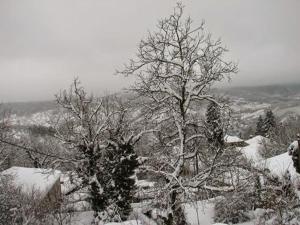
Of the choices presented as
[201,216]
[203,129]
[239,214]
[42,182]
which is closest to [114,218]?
[201,216]

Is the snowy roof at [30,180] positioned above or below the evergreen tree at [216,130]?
below

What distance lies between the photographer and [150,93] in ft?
51.4

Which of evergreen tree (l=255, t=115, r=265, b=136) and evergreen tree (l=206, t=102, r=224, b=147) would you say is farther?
evergreen tree (l=255, t=115, r=265, b=136)

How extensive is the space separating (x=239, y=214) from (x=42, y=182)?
22.1 meters

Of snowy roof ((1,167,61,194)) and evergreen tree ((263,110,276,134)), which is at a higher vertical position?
snowy roof ((1,167,61,194))

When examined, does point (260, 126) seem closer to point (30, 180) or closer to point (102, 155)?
Result: point (30, 180)

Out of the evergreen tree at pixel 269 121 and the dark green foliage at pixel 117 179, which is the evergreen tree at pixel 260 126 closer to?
the evergreen tree at pixel 269 121

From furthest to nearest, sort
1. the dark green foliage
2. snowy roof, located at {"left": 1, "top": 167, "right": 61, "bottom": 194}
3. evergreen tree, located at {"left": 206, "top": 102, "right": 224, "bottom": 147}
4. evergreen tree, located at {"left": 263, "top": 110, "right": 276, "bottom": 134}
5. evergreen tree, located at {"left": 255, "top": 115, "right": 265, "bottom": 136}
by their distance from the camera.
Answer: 1. evergreen tree, located at {"left": 255, "top": 115, "right": 265, "bottom": 136}
2. evergreen tree, located at {"left": 263, "top": 110, "right": 276, "bottom": 134}
3. snowy roof, located at {"left": 1, "top": 167, "right": 61, "bottom": 194}
4. the dark green foliage
5. evergreen tree, located at {"left": 206, "top": 102, "right": 224, "bottom": 147}

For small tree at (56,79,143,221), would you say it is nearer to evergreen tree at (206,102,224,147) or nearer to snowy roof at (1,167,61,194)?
evergreen tree at (206,102,224,147)

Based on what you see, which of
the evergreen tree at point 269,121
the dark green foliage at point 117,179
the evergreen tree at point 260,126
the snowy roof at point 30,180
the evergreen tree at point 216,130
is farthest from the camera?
the evergreen tree at point 260,126

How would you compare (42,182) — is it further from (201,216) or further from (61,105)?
(201,216)

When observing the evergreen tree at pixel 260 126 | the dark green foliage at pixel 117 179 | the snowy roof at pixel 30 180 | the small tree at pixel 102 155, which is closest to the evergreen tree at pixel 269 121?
the evergreen tree at pixel 260 126

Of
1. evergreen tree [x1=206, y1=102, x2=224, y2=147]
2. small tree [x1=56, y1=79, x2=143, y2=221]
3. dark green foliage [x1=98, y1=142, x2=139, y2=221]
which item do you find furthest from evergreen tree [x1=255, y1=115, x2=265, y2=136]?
evergreen tree [x1=206, y1=102, x2=224, y2=147]

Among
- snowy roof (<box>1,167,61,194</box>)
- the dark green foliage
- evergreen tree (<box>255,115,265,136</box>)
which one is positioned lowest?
evergreen tree (<box>255,115,265,136</box>)
